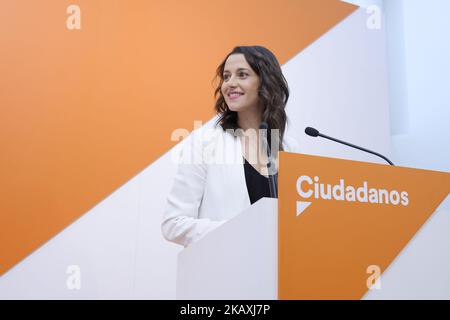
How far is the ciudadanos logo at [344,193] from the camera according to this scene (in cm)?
111

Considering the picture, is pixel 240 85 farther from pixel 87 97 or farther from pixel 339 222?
pixel 87 97

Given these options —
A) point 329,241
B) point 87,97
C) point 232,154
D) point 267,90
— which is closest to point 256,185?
point 232,154

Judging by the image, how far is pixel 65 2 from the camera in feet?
9.11

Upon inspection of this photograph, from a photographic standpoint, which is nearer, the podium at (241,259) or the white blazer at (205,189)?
the podium at (241,259)

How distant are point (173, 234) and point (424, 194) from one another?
702mm

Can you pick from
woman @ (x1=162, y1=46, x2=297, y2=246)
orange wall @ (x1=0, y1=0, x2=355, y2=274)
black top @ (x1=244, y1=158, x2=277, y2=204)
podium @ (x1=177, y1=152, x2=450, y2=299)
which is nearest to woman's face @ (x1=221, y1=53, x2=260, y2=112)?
woman @ (x1=162, y1=46, x2=297, y2=246)

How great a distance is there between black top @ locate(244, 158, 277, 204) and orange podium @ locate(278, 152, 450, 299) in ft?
1.49

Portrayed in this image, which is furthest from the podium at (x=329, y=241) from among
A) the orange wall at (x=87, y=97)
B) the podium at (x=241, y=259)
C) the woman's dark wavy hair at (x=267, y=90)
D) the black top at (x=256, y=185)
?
the orange wall at (x=87, y=97)

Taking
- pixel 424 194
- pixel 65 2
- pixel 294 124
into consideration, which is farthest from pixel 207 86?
pixel 424 194

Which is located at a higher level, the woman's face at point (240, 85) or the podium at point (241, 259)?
the woman's face at point (240, 85)

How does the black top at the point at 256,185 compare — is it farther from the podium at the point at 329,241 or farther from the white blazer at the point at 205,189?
the podium at the point at 329,241

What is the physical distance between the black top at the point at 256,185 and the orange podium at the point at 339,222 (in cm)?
45

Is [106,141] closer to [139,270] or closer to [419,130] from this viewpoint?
[139,270]
